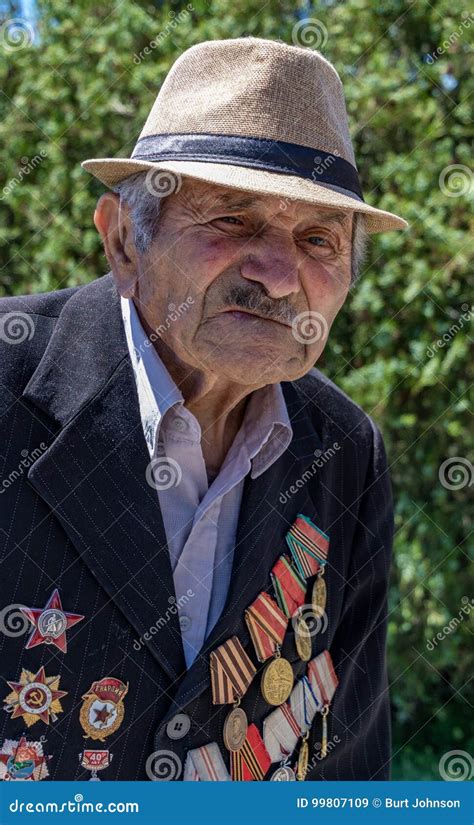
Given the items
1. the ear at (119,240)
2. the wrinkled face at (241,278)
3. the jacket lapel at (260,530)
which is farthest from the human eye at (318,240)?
the jacket lapel at (260,530)

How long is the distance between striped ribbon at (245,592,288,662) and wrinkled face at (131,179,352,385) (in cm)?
47

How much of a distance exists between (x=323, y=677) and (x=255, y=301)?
0.87 m

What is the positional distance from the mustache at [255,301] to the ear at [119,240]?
9.9 inches

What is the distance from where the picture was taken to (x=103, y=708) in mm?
1948

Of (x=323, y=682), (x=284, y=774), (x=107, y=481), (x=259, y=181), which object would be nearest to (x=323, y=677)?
(x=323, y=682)

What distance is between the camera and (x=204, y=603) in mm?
2127

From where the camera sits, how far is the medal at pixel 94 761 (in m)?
1.93

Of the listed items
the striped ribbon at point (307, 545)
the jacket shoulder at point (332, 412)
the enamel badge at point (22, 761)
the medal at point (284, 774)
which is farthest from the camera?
the jacket shoulder at point (332, 412)

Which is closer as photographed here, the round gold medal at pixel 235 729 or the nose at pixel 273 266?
the nose at pixel 273 266

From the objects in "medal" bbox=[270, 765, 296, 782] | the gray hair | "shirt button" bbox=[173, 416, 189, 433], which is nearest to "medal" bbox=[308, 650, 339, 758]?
"medal" bbox=[270, 765, 296, 782]

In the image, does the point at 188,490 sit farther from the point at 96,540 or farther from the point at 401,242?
the point at 401,242

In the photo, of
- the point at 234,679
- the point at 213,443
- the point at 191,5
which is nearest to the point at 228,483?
the point at 213,443

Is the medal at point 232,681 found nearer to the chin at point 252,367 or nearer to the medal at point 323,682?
the medal at point 323,682

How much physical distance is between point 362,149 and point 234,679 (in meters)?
2.77
